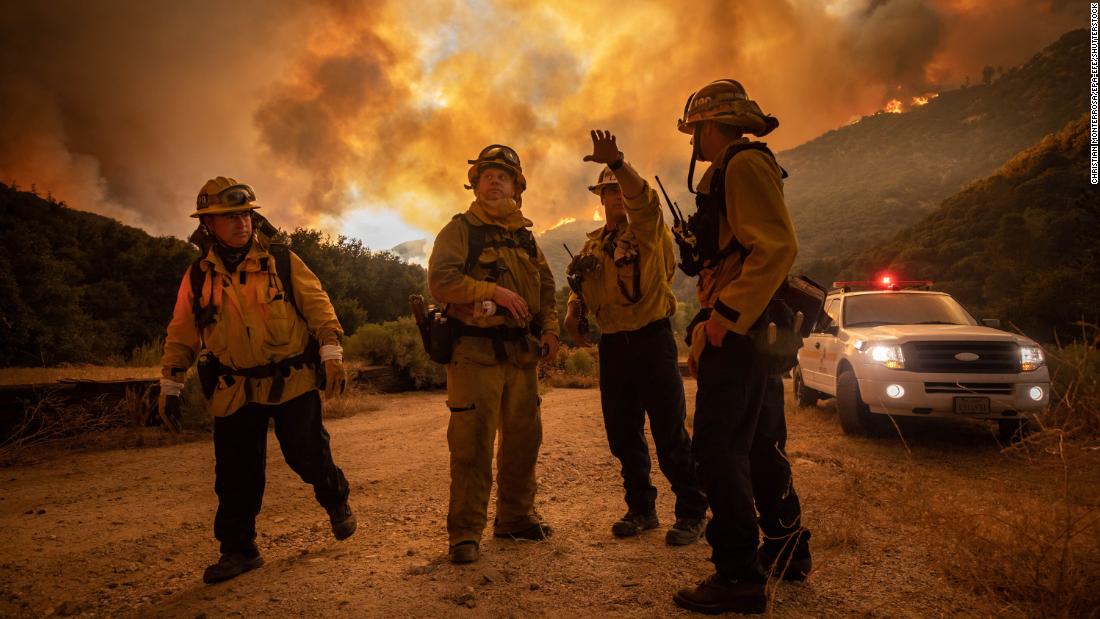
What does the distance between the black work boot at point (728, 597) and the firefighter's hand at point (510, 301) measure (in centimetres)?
167

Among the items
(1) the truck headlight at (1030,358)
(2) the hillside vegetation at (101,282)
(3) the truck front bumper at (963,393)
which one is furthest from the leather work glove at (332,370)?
(2) the hillside vegetation at (101,282)

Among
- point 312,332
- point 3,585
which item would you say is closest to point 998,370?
point 312,332

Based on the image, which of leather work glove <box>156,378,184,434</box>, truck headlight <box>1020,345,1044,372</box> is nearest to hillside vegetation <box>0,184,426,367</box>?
leather work glove <box>156,378,184,434</box>

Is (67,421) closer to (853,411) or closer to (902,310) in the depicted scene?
→ (853,411)

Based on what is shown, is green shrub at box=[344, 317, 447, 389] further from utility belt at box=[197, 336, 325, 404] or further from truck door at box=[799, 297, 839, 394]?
utility belt at box=[197, 336, 325, 404]

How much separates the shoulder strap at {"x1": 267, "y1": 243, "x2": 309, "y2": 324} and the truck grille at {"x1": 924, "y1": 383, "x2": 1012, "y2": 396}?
19.6 ft

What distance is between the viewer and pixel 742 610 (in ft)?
8.07

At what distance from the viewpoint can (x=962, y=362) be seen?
602cm

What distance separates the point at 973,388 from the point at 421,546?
564cm

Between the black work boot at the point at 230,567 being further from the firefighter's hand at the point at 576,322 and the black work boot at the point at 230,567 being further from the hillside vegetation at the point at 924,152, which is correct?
the hillside vegetation at the point at 924,152

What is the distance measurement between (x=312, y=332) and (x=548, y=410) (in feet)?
20.1

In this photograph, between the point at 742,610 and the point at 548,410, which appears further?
the point at 548,410

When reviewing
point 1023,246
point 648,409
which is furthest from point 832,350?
point 1023,246

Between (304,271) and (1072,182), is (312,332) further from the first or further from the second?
(1072,182)
